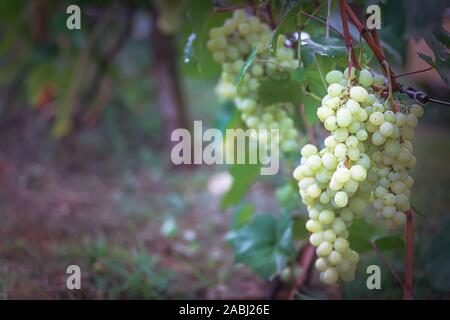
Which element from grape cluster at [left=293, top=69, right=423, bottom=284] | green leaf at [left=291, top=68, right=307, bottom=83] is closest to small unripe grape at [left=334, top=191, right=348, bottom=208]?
grape cluster at [left=293, top=69, right=423, bottom=284]

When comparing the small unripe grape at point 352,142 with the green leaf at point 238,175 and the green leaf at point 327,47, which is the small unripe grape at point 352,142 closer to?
the green leaf at point 327,47

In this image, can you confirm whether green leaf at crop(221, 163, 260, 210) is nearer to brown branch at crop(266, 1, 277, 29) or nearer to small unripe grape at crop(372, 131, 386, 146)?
brown branch at crop(266, 1, 277, 29)

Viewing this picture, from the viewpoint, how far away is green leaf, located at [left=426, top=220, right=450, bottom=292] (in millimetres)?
1062

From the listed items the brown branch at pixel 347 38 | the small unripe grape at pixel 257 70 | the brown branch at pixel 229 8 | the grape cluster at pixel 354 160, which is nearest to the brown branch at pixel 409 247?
the grape cluster at pixel 354 160

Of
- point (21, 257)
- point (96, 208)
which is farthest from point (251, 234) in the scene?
point (96, 208)

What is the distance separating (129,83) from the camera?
261 cm

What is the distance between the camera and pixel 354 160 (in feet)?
2.48

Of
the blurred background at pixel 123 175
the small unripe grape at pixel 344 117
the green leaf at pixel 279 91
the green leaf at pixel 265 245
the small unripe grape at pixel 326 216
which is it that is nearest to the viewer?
the small unripe grape at pixel 344 117

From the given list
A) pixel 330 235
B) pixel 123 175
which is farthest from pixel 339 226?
pixel 123 175

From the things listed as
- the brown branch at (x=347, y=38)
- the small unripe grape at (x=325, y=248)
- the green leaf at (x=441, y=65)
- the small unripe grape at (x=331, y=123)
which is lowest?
the small unripe grape at (x=325, y=248)

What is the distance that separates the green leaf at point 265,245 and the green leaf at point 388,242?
189 mm

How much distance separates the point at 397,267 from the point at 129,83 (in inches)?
68.9

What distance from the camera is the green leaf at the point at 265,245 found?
3.65 ft
